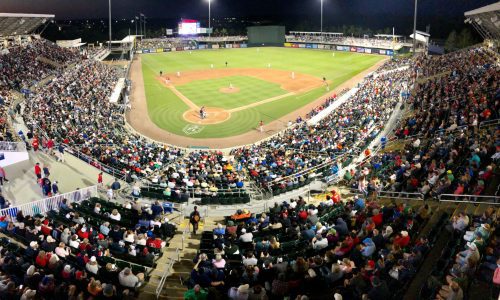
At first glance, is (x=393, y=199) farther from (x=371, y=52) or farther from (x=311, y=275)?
(x=371, y=52)

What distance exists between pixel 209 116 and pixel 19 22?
3573cm

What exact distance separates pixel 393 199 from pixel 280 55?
76.4 metres

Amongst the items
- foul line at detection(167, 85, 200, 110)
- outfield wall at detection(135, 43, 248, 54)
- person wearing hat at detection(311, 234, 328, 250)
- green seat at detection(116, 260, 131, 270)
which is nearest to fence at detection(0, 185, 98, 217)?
green seat at detection(116, 260, 131, 270)

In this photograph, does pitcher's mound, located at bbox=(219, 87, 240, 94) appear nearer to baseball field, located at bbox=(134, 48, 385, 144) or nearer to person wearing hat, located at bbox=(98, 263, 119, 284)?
baseball field, located at bbox=(134, 48, 385, 144)

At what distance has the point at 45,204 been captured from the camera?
1733cm

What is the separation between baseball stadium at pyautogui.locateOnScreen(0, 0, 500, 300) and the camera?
406 inches

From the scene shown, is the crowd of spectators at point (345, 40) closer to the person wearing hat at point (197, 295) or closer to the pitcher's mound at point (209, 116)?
the pitcher's mound at point (209, 116)

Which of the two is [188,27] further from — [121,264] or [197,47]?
[121,264]

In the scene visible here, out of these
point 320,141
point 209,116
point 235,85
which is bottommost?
point 320,141

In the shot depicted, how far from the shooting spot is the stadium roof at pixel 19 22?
54.9m

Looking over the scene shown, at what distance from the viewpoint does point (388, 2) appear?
156 metres

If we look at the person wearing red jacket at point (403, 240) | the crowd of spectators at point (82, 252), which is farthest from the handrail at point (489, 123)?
the crowd of spectators at point (82, 252)

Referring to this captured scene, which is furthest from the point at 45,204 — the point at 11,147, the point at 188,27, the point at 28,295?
the point at 188,27

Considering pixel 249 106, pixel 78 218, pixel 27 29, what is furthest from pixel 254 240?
pixel 27 29
